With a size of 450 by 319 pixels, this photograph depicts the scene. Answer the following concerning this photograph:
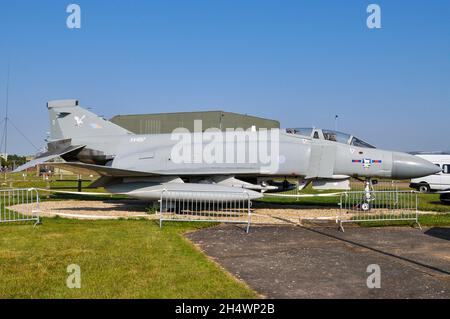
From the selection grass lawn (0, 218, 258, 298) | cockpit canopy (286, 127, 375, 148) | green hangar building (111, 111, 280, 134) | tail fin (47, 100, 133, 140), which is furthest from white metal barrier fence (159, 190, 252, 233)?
green hangar building (111, 111, 280, 134)

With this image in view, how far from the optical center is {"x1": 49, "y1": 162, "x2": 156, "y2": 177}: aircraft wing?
40.5ft

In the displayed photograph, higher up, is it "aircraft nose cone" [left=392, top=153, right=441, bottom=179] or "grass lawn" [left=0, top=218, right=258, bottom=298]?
"aircraft nose cone" [left=392, top=153, right=441, bottom=179]

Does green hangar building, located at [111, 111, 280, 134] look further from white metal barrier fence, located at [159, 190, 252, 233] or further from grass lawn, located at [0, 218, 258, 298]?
grass lawn, located at [0, 218, 258, 298]

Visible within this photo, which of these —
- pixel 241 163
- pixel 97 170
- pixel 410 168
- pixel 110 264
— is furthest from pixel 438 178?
pixel 110 264

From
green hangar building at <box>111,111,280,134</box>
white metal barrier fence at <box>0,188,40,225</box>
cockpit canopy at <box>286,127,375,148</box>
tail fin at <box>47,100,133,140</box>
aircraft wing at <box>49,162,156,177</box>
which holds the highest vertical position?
green hangar building at <box>111,111,280,134</box>

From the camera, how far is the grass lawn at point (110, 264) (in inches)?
195

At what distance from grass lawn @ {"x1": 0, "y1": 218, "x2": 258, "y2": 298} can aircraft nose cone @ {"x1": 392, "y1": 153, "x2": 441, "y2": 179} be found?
7.21m

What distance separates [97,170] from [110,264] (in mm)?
7035

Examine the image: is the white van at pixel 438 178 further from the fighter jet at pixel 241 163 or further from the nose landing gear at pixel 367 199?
the fighter jet at pixel 241 163

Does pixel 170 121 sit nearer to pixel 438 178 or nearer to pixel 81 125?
pixel 438 178

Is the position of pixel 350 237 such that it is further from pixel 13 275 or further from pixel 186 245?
pixel 13 275

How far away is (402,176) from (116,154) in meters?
9.90

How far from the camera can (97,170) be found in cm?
1283
